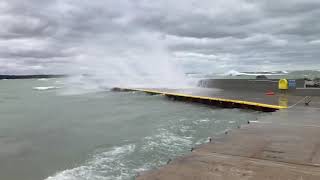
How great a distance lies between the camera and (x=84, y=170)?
9.06 metres

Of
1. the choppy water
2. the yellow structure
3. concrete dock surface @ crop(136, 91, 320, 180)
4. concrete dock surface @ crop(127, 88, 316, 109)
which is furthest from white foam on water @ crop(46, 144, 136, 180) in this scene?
the yellow structure

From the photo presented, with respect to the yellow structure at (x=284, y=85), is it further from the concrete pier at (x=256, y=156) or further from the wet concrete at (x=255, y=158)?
the wet concrete at (x=255, y=158)

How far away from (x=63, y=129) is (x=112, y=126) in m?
2.09

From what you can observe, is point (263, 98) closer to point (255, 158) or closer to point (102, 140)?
point (102, 140)

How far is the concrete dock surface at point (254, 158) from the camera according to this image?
5.86 metres

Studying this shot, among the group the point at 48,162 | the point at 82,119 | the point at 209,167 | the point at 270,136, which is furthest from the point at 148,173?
the point at 82,119

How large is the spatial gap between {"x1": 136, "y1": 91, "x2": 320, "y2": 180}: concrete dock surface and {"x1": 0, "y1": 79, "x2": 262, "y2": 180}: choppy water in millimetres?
2010

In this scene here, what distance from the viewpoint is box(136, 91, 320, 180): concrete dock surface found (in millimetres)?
5859

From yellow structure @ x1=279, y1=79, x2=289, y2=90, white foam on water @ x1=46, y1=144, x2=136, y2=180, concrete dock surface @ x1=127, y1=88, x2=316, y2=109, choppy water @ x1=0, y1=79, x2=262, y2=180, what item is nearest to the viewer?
white foam on water @ x1=46, y1=144, x2=136, y2=180

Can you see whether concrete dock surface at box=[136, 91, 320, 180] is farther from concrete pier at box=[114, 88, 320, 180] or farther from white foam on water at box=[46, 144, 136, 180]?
white foam on water at box=[46, 144, 136, 180]

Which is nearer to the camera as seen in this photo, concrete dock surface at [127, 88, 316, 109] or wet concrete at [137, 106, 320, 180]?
wet concrete at [137, 106, 320, 180]

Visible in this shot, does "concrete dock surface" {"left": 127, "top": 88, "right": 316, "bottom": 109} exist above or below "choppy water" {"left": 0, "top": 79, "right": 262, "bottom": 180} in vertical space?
above

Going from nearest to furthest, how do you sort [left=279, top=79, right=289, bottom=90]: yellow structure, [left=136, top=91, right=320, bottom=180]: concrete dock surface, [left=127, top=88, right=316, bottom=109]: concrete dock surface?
[left=136, top=91, right=320, bottom=180]: concrete dock surface < [left=127, top=88, right=316, bottom=109]: concrete dock surface < [left=279, top=79, right=289, bottom=90]: yellow structure

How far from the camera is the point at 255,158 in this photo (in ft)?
22.7
